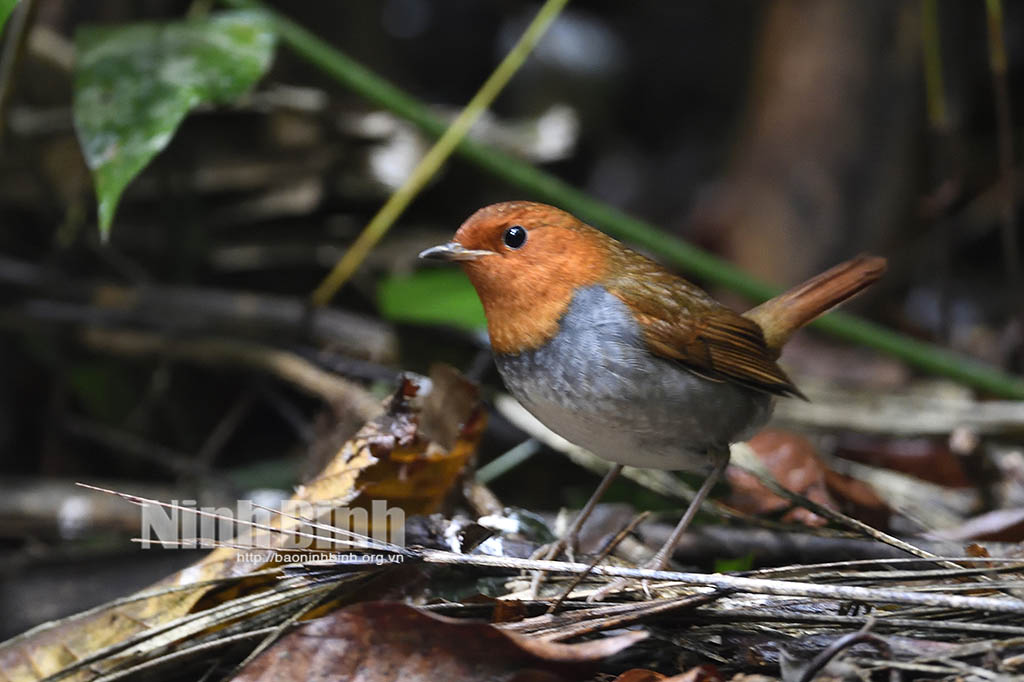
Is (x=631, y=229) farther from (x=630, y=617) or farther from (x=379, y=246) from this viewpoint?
(x=630, y=617)

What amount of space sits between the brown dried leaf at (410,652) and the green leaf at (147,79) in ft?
4.07

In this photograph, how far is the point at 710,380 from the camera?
2.65 m

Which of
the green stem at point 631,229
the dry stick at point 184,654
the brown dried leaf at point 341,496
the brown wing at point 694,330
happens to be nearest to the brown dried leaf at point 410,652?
the dry stick at point 184,654

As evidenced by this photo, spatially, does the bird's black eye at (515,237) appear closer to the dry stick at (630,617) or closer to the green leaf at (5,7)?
the dry stick at (630,617)

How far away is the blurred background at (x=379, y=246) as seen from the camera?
11.8ft

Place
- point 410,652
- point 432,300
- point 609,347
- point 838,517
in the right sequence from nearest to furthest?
point 410,652 < point 838,517 < point 609,347 < point 432,300

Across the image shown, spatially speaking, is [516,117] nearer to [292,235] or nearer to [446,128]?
[292,235]

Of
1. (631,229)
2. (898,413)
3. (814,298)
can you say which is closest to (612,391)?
(814,298)

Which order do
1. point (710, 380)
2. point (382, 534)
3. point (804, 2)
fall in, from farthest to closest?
1. point (804, 2)
2. point (710, 380)
3. point (382, 534)

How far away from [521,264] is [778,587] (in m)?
1.05

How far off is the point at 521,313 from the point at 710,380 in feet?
1.72

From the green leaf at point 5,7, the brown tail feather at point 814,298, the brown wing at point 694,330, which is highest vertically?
the green leaf at point 5,7

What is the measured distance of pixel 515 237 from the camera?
2592mm

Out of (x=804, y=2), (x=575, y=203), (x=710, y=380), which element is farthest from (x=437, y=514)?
(x=804, y=2)
